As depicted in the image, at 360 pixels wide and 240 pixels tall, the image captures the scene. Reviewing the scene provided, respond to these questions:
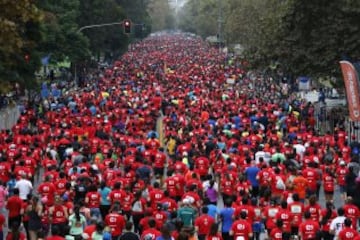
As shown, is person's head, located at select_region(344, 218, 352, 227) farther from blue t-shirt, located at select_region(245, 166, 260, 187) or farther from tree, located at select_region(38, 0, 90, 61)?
tree, located at select_region(38, 0, 90, 61)

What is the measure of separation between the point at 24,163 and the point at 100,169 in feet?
5.75

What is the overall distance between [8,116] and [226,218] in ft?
78.1

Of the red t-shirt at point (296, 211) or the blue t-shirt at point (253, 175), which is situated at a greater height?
the blue t-shirt at point (253, 175)

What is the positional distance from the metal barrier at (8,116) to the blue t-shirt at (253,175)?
18.3 metres

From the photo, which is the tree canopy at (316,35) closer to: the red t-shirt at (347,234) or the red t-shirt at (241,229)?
the red t-shirt at (241,229)

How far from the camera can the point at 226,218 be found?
14.8 meters

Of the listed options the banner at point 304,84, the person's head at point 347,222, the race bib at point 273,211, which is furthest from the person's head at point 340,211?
the banner at point 304,84

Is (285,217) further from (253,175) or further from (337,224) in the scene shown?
(253,175)

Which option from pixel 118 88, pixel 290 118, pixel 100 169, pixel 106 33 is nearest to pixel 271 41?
pixel 290 118

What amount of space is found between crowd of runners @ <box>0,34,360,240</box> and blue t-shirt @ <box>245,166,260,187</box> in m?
0.03

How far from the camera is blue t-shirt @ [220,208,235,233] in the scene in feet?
48.2

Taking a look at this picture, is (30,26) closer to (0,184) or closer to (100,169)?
(100,169)

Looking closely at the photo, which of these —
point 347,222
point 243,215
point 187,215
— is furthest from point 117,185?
point 347,222

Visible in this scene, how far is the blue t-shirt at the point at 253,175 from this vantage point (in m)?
19.2
